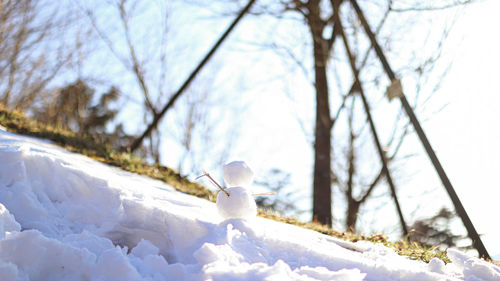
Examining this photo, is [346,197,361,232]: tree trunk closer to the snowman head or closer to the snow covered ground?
the snow covered ground

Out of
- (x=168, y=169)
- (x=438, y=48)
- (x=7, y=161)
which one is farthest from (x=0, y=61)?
(x=438, y=48)

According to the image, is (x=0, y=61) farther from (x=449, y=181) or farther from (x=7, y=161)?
(x=449, y=181)

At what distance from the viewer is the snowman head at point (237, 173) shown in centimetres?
190

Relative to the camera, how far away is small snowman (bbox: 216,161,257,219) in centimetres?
179

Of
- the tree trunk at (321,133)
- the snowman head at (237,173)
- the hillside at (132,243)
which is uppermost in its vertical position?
the tree trunk at (321,133)

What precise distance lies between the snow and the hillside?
61 mm

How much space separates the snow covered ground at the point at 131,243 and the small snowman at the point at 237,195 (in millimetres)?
53

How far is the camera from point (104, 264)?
1281mm

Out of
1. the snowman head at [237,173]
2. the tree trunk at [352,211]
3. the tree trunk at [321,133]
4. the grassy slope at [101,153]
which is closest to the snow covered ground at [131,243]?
the snowman head at [237,173]

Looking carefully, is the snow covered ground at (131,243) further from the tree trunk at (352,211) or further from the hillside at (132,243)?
the tree trunk at (352,211)

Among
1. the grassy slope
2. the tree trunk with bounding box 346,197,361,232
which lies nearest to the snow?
the grassy slope

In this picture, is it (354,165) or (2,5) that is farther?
(354,165)

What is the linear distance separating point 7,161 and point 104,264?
3.47ft

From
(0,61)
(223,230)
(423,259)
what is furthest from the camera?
(0,61)
